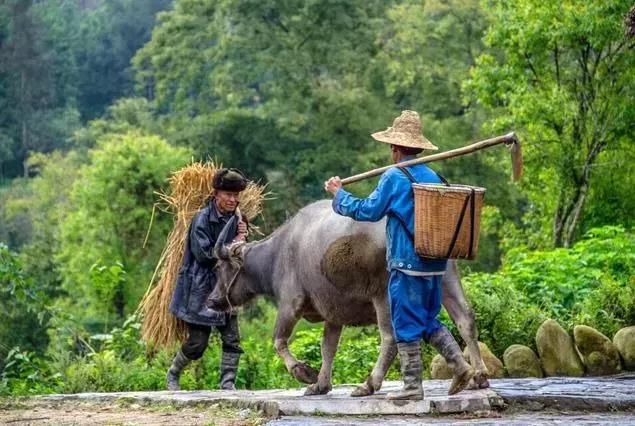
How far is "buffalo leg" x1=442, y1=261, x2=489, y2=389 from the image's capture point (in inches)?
406

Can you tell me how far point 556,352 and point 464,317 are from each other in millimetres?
2291

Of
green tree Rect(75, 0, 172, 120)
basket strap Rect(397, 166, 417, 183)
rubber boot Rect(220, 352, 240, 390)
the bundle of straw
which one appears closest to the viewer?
basket strap Rect(397, 166, 417, 183)

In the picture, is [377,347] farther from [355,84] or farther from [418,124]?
[355,84]

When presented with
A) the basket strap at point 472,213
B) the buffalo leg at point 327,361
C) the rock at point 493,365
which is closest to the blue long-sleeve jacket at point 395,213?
the basket strap at point 472,213

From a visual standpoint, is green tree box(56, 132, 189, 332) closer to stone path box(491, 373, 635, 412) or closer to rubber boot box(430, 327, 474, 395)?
stone path box(491, 373, 635, 412)

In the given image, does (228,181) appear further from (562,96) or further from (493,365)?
(562,96)

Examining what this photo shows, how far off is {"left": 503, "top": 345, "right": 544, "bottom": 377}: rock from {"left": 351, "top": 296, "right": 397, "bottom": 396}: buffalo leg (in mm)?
2227

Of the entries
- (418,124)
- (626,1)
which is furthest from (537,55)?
(418,124)

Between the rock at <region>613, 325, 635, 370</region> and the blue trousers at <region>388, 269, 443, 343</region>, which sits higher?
the blue trousers at <region>388, 269, 443, 343</region>

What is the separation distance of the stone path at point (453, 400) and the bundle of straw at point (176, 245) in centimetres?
221

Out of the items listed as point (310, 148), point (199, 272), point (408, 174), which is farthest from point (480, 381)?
point (310, 148)

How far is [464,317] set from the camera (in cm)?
1037

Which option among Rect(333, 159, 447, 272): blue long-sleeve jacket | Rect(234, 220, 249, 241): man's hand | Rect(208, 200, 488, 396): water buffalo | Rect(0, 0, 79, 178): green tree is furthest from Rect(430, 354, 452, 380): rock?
Rect(0, 0, 79, 178): green tree

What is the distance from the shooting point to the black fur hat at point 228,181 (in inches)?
487
